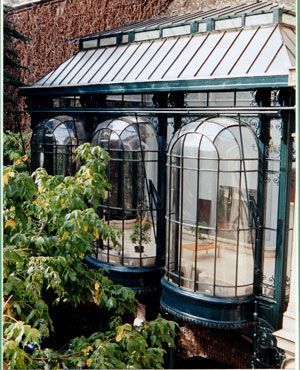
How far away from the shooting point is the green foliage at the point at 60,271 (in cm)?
325

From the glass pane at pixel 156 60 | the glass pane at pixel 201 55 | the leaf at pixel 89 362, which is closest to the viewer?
the leaf at pixel 89 362

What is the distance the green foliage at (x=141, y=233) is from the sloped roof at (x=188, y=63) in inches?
77.1

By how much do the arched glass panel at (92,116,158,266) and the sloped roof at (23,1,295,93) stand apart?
2.14 ft

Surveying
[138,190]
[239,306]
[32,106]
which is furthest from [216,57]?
[32,106]

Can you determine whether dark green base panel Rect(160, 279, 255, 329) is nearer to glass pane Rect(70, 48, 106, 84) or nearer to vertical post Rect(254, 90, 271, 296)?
vertical post Rect(254, 90, 271, 296)

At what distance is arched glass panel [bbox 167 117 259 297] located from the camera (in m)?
5.73

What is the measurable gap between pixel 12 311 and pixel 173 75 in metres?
4.53

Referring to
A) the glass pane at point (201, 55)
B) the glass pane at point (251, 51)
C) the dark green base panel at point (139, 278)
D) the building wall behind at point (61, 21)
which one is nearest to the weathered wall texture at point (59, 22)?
the building wall behind at point (61, 21)

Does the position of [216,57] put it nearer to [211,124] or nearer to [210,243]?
[211,124]

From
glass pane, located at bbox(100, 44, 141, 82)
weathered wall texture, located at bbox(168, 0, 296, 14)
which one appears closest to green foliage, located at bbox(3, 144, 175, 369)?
glass pane, located at bbox(100, 44, 141, 82)

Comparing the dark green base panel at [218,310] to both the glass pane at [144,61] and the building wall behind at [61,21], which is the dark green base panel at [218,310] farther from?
the building wall behind at [61,21]

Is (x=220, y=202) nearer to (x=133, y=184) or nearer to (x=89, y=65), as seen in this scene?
(x=133, y=184)

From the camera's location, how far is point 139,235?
23.3 feet

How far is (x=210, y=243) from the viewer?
19.3 feet
